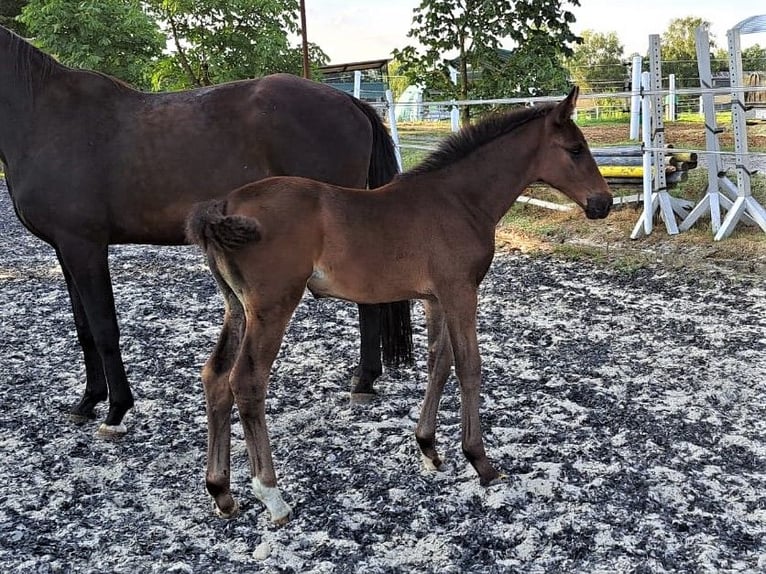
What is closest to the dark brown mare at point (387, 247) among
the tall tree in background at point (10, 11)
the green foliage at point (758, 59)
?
the green foliage at point (758, 59)

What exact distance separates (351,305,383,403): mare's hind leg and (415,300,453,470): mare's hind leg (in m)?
0.79

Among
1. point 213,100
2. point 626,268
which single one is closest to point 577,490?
point 213,100

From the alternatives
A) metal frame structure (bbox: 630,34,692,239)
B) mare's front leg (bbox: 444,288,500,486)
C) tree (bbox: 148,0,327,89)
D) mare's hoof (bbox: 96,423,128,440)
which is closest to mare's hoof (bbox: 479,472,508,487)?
mare's front leg (bbox: 444,288,500,486)

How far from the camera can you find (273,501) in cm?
264

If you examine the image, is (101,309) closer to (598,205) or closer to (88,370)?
(88,370)

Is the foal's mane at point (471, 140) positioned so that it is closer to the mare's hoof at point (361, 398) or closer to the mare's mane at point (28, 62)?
the mare's hoof at point (361, 398)

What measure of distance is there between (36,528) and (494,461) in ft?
6.34

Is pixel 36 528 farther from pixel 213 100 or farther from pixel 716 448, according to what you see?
pixel 716 448

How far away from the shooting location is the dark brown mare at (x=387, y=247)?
250 cm

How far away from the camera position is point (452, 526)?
255cm

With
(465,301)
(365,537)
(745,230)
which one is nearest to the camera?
(365,537)

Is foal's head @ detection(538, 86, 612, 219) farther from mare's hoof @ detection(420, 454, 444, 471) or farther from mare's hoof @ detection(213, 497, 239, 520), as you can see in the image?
mare's hoof @ detection(213, 497, 239, 520)

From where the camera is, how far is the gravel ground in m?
2.42

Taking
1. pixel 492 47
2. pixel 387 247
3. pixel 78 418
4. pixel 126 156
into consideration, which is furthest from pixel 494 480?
pixel 492 47
